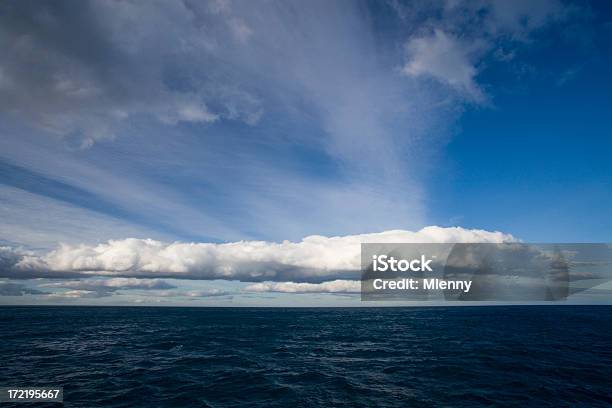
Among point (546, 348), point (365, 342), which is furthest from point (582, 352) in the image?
point (365, 342)

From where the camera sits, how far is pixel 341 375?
33.5m

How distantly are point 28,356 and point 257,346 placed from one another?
3366 cm

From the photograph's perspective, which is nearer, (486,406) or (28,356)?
(486,406)

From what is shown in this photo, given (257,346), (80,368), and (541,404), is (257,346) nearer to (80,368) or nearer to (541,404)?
(80,368)

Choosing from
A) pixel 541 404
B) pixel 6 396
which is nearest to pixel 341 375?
pixel 541 404

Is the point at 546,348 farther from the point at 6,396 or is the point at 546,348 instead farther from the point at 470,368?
the point at 6,396

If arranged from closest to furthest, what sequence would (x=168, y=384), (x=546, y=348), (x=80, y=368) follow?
(x=168, y=384), (x=80, y=368), (x=546, y=348)

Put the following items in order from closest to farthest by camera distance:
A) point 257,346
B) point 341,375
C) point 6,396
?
point 6,396, point 341,375, point 257,346

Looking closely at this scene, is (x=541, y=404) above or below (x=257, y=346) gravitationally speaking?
above

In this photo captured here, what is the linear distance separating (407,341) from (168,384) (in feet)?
150

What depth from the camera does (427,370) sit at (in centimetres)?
3522

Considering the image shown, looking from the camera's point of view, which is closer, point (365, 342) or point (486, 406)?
point (486, 406)

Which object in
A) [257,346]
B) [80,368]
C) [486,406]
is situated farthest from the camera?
[257,346]

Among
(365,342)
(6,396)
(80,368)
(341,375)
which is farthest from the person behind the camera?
(365,342)
